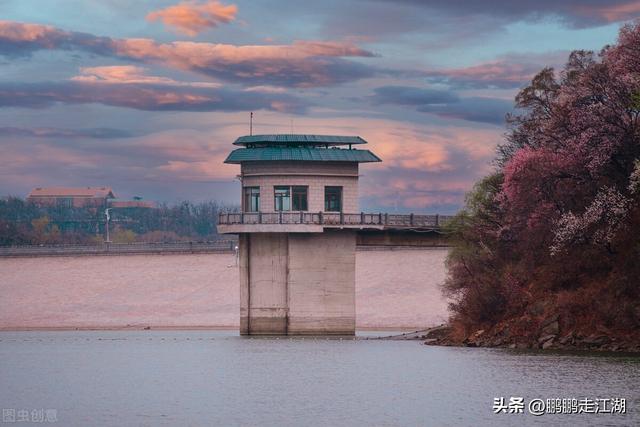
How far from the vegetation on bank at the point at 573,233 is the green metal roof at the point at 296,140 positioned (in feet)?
68.1

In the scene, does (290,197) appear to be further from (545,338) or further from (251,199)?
(545,338)

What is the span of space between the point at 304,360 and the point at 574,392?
93.4 feet

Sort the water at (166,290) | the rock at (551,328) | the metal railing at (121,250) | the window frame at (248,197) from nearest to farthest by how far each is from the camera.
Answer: the rock at (551,328), the window frame at (248,197), the water at (166,290), the metal railing at (121,250)

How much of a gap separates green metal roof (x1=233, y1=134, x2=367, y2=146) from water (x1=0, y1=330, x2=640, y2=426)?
2021cm

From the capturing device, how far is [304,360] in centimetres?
8781

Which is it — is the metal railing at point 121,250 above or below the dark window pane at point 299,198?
below

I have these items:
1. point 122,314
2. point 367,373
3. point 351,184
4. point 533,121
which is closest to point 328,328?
point 351,184

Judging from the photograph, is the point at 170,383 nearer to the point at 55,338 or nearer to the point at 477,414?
the point at 477,414

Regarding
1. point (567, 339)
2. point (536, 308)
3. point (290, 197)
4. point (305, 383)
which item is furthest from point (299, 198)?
point (305, 383)

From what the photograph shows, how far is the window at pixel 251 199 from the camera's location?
376ft

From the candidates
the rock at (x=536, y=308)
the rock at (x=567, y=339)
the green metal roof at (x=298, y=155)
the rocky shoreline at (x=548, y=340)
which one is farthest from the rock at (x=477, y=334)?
the green metal roof at (x=298, y=155)

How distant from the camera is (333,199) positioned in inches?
4525

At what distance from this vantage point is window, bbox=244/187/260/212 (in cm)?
11450

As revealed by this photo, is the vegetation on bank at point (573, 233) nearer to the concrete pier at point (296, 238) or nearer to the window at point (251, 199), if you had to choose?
the concrete pier at point (296, 238)
